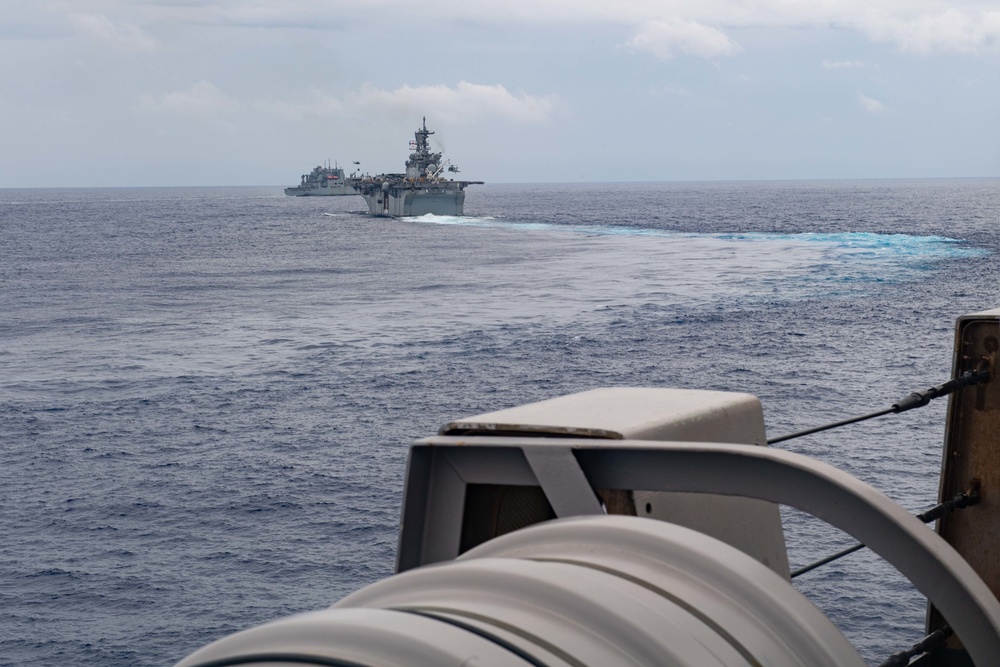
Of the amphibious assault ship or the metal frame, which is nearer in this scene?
the metal frame

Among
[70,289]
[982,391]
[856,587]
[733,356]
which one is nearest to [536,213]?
[70,289]

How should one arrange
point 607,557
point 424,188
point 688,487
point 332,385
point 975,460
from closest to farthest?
point 607,557 → point 688,487 → point 975,460 → point 332,385 → point 424,188

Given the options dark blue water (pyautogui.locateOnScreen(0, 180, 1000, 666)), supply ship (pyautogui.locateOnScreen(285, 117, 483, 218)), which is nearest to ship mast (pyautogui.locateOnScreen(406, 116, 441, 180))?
supply ship (pyautogui.locateOnScreen(285, 117, 483, 218))

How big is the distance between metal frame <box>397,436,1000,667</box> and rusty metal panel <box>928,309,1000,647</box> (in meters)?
2.33

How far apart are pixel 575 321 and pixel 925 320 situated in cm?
1547

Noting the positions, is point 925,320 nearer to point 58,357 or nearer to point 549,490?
point 58,357

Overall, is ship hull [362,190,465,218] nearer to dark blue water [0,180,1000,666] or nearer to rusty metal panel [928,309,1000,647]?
dark blue water [0,180,1000,666]

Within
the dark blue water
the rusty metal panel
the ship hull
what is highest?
the ship hull

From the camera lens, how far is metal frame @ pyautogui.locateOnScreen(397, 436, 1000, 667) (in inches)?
104

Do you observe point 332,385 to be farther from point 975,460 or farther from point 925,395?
point 925,395

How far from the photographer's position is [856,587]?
22.1 metres

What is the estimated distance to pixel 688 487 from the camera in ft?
9.29

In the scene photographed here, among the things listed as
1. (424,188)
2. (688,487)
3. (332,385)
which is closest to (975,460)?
(688,487)

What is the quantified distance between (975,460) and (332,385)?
36.1 metres
